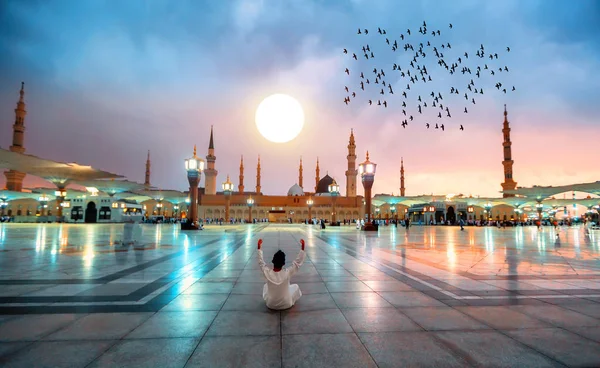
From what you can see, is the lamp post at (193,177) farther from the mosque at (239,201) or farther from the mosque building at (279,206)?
the mosque building at (279,206)

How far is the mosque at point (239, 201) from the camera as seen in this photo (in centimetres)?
6150

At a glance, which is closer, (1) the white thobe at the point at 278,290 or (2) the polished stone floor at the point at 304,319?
(2) the polished stone floor at the point at 304,319

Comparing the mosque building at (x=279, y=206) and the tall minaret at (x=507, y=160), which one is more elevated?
the tall minaret at (x=507, y=160)

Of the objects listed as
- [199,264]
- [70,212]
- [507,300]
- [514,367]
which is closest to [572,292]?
[507,300]

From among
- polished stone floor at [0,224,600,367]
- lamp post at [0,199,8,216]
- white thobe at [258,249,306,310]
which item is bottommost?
polished stone floor at [0,224,600,367]

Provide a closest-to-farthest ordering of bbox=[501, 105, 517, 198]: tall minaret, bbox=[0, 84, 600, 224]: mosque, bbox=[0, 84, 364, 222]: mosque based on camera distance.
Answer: bbox=[0, 84, 600, 224]: mosque
bbox=[0, 84, 364, 222]: mosque
bbox=[501, 105, 517, 198]: tall minaret

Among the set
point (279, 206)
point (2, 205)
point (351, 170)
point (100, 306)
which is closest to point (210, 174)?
point (279, 206)

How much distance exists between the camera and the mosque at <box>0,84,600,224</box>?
61.5 meters

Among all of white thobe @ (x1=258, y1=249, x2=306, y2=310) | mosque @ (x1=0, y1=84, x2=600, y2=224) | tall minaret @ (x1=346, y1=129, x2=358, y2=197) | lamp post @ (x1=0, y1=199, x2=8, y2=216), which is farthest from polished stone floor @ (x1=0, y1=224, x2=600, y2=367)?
lamp post @ (x1=0, y1=199, x2=8, y2=216)

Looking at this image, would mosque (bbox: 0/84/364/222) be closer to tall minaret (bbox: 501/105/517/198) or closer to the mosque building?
the mosque building

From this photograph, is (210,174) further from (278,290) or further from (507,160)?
(278,290)

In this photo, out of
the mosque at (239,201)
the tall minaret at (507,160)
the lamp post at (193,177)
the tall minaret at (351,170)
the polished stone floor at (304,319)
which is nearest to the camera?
the polished stone floor at (304,319)

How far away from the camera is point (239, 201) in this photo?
88250 millimetres

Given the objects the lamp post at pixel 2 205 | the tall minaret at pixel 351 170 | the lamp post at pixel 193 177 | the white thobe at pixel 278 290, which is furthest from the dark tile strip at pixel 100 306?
the lamp post at pixel 2 205
